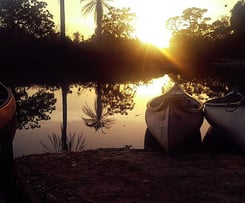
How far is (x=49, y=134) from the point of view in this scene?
14078 mm

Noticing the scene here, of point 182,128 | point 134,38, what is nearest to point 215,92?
point 182,128

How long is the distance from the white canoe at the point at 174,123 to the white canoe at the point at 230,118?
15.8 inches

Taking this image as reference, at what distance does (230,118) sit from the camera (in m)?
10.4

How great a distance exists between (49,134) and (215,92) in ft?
48.5

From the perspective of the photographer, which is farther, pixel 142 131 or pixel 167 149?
pixel 142 131

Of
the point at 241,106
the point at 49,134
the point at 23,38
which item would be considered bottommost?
the point at 49,134

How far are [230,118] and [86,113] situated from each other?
9675mm

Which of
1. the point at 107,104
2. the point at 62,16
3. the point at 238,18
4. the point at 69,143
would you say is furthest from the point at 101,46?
the point at 69,143

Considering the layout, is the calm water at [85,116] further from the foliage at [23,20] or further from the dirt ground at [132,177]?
the foliage at [23,20]

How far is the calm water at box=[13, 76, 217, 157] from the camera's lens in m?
12.9

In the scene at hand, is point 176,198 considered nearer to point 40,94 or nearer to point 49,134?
point 49,134

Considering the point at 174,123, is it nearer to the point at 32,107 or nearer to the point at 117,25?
the point at 32,107

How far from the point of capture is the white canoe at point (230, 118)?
9953 millimetres

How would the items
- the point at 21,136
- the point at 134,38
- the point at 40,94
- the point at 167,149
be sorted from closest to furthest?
the point at 167,149, the point at 21,136, the point at 40,94, the point at 134,38
